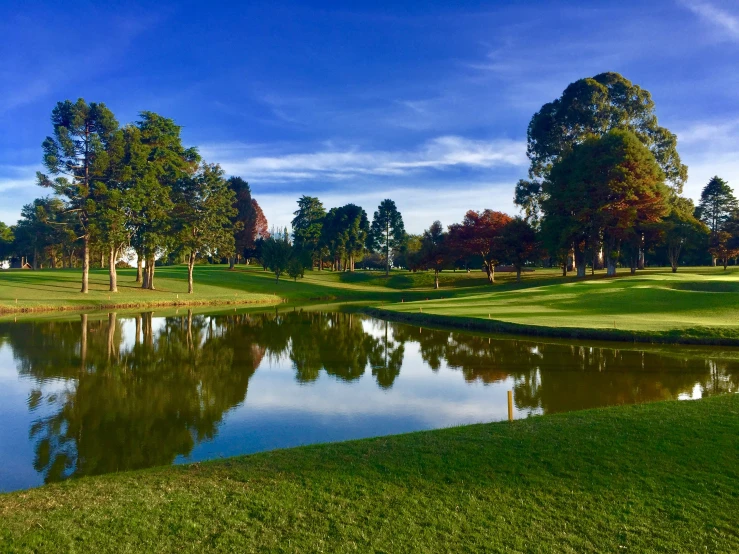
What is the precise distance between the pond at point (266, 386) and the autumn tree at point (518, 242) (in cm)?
3289

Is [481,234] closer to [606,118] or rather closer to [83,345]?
[606,118]

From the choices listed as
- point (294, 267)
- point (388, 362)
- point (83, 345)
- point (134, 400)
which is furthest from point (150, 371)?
point (294, 267)

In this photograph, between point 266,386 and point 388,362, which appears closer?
point 266,386

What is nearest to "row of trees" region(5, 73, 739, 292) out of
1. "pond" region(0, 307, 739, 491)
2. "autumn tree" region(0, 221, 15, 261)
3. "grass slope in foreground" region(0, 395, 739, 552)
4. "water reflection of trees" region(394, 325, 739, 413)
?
"pond" region(0, 307, 739, 491)

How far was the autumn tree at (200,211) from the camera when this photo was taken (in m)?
55.8

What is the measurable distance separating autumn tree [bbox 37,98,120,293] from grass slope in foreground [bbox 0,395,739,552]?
44.7 m

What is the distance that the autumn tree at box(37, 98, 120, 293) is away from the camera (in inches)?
1783

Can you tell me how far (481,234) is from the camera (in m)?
62.7

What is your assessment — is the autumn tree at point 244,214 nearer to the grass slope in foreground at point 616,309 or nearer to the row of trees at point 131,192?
the row of trees at point 131,192

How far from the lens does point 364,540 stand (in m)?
5.66

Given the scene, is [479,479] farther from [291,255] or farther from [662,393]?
[291,255]

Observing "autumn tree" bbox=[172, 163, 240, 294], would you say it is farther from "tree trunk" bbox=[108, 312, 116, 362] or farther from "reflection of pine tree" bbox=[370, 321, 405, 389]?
"reflection of pine tree" bbox=[370, 321, 405, 389]

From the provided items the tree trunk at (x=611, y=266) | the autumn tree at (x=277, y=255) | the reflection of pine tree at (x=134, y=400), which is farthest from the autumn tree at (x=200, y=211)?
the tree trunk at (x=611, y=266)

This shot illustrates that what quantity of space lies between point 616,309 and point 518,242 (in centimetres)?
2701
